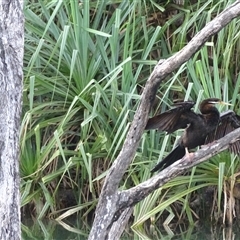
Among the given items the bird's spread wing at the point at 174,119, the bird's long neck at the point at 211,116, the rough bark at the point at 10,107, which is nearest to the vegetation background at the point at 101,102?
the bird's long neck at the point at 211,116

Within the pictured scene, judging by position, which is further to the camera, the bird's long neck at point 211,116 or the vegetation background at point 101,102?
the vegetation background at point 101,102

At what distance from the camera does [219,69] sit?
6309mm

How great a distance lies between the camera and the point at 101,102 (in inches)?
240

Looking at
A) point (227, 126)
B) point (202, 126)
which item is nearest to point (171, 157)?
point (202, 126)

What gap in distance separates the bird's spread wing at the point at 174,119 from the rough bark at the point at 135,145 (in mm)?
195

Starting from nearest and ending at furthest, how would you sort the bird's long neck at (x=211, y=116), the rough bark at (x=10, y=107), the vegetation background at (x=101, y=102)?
the rough bark at (x=10, y=107), the bird's long neck at (x=211, y=116), the vegetation background at (x=101, y=102)

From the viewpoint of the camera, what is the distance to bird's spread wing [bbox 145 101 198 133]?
365 cm

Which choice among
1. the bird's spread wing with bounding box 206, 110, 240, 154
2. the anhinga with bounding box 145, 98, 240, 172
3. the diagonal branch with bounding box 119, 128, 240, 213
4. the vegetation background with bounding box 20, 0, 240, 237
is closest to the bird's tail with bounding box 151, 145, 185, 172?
the anhinga with bounding box 145, 98, 240, 172

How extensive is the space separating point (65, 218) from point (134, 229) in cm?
67

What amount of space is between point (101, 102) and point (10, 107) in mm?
2874

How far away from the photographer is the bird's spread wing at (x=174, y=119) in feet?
12.0

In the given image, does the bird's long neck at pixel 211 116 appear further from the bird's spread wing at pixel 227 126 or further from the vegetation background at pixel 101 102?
the vegetation background at pixel 101 102

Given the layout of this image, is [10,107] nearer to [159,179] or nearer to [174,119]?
[159,179]

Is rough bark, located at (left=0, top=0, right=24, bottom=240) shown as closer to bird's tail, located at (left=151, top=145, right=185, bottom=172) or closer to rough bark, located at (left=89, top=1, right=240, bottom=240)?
rough bark, located at (left=89, top=1, right=240, bottom=240)
